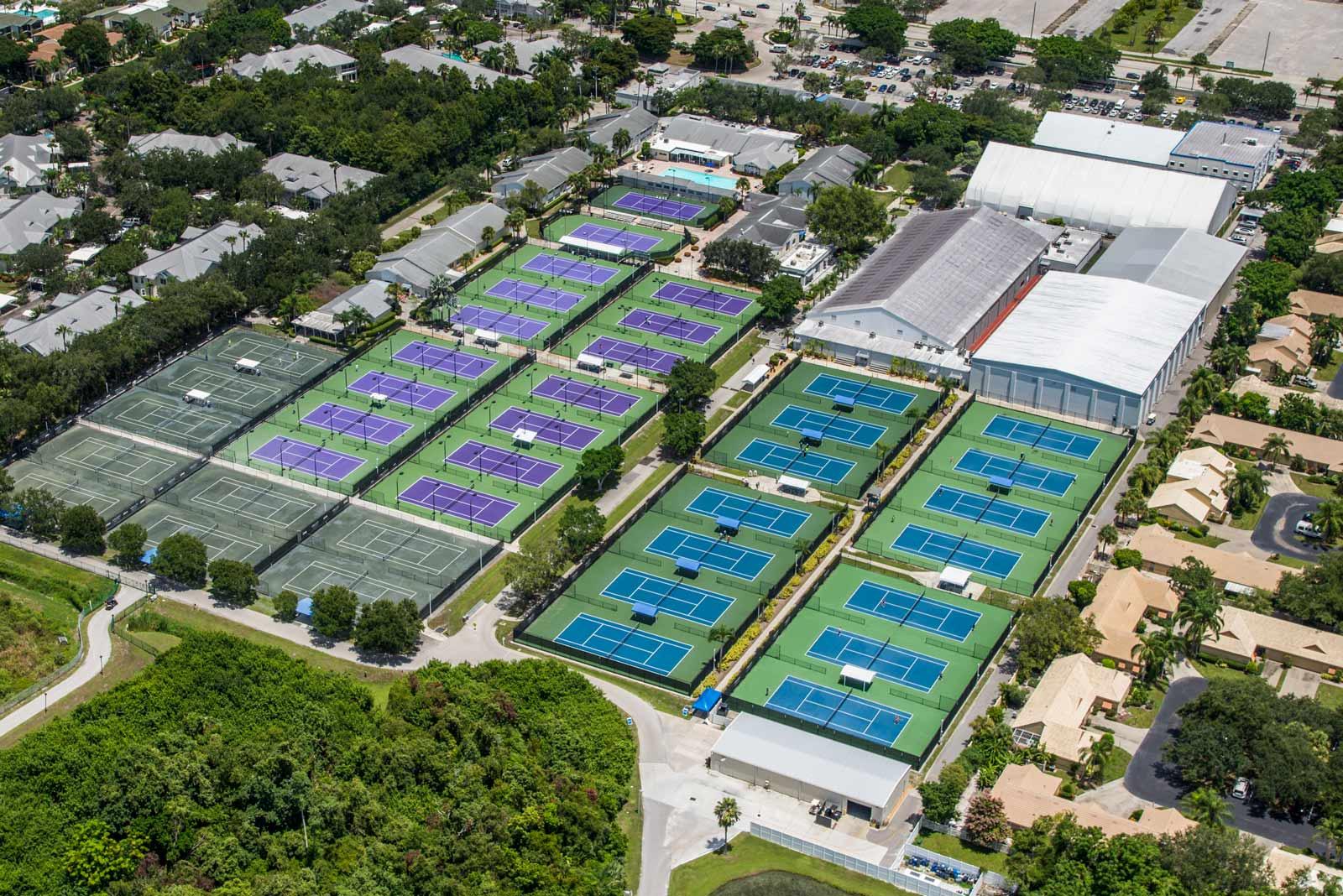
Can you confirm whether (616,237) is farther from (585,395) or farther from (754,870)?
(754,870)

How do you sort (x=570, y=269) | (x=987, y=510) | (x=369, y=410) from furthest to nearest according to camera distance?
(x=570, y=269) → (x=369, y=410) → (x=987, y=510)

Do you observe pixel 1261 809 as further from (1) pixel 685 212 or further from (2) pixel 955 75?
(2) pixel 955 75

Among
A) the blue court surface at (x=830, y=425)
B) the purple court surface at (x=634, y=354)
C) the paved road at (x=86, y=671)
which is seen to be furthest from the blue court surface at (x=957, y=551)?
the paved road at (x=86, y=671)

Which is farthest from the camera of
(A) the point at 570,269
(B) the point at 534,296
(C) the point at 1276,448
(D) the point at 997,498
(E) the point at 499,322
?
(A) the point at 570,269

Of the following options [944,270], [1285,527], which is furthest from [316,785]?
[944,270]

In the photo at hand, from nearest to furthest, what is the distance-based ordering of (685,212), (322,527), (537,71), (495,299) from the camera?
1. (322,527)
2. (495,299)
3. (685,212)
4. (537,71)

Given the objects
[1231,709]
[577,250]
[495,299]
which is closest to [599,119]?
[577,250]

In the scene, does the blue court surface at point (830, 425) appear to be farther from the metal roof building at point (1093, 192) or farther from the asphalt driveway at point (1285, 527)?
the metal roof building at point (1093, 192)
